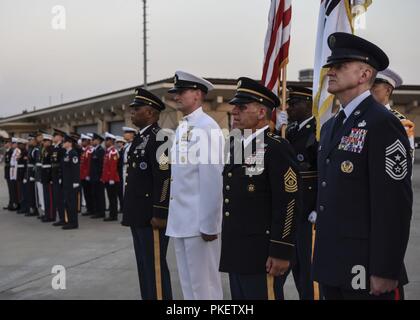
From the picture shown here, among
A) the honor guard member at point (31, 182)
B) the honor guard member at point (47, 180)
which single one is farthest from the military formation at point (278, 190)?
the honor guard member at point (31, 182)

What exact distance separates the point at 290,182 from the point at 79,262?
4208mm

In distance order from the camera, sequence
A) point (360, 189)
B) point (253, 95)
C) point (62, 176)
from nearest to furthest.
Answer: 1. point (360, 189)
2. point (253, 95)
3. point (62, 176)

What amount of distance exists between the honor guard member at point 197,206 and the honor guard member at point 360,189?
1.16 meters

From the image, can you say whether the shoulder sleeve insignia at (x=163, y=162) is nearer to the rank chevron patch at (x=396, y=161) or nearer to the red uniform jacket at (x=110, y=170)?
the rank chevron patch at (x=396, y=161)

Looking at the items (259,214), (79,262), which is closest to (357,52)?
(259,214)

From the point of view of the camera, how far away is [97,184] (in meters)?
10.7

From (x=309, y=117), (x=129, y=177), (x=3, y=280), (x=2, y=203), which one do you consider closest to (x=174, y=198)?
(x=129, y=177)

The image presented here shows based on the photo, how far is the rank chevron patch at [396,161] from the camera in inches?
80.4

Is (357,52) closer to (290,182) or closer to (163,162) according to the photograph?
(290,182)

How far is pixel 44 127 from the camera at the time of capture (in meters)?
32.8

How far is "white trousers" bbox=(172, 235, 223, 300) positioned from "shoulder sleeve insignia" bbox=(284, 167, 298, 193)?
1.03 metres

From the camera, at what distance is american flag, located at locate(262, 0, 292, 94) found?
14.1 feet
